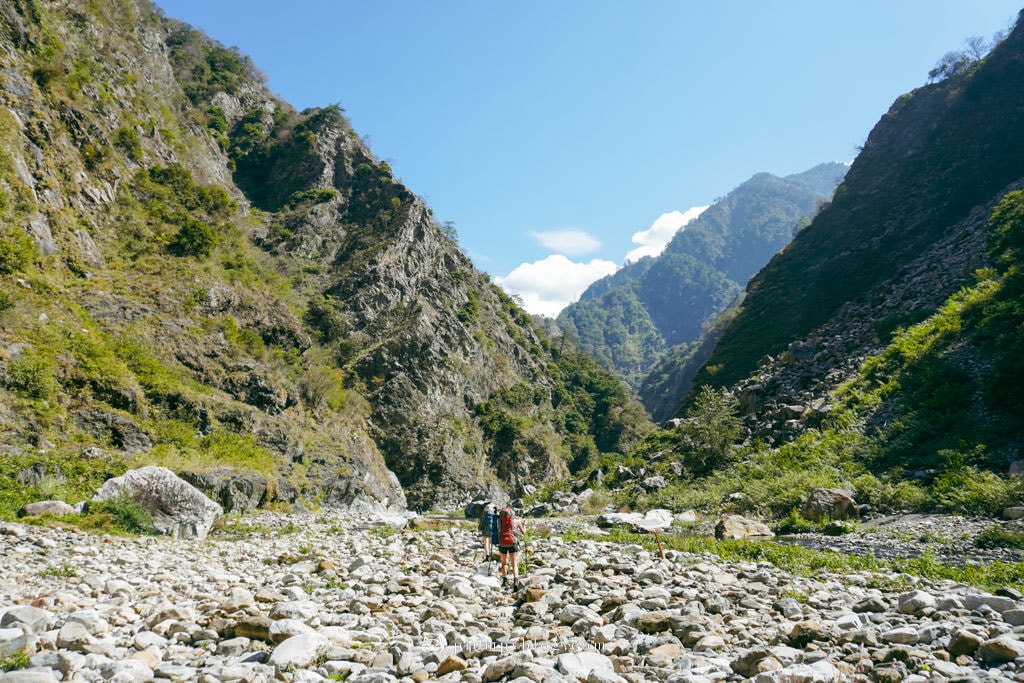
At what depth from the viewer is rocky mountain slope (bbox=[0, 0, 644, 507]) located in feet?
68.9

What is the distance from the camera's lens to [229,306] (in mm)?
34656

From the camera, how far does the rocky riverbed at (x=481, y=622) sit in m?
4.61

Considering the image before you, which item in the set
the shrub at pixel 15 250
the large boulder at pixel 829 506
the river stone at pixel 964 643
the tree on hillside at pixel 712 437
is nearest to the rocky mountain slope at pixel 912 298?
the tree on hillside at pixel 712 437

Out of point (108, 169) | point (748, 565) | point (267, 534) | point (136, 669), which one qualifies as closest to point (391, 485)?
point (267, 534)

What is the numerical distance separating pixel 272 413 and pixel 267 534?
16.0 meters

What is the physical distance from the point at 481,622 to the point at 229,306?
3444 centimetres

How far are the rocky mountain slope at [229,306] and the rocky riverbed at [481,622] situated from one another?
9920mm

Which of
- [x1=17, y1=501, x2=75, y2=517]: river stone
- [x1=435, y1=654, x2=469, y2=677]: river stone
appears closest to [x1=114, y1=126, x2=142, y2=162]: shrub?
[x1=17, y1=501, x2=75, y2=517]: river stone

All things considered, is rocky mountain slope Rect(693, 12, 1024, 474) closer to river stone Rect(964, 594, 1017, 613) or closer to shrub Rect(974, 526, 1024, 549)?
shrub Rect(974, 526, 1024, 549)

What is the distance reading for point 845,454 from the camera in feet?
62.5

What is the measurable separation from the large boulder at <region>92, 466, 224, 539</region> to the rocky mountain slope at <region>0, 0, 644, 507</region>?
63.5 inches

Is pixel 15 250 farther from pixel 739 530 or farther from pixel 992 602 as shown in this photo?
pixel 992 602

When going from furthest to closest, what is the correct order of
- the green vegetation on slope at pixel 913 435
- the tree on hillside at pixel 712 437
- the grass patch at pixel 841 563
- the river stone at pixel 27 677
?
the tree on hillside at pixel 712 437 < the green vegetation on slope at pixel 913 435 < the grass patch at pixel 841 563 < the river stone at pixel 27 677

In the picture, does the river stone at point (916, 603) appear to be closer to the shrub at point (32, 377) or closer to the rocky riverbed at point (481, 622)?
the rocky riverbed at point (481, 622)
